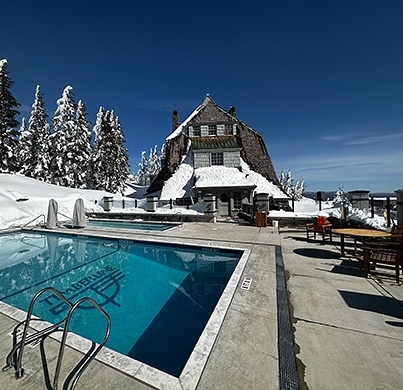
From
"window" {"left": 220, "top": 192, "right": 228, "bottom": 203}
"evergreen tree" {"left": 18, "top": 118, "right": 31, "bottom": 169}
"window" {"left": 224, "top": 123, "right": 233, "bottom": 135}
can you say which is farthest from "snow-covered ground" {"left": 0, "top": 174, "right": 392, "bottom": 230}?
"evergreen tree" {"left": 18, "top": 118, "right": 31, "bottom": 169}

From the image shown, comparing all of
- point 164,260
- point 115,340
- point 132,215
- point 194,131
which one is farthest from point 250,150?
point 115,340

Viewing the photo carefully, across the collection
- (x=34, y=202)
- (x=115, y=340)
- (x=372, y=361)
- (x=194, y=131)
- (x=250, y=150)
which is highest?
(x=194, y=131)

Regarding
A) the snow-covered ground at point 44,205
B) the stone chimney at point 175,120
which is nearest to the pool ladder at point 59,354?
the snow-covered ground at point 44,205

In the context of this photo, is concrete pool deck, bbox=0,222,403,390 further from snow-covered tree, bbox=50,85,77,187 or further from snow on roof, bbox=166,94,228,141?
snow-covered tree, bbox=50,85,77,187

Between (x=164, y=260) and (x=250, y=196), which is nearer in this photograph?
Result: (x=164, y=260)

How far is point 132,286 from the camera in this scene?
21.5 ft

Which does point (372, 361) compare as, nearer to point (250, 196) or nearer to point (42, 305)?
point (42, 305)

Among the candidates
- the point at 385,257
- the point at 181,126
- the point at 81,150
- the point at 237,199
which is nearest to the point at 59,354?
the point at 385,257

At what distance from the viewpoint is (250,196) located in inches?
849

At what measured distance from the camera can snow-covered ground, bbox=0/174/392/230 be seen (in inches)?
584

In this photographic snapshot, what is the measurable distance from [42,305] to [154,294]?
2.87m

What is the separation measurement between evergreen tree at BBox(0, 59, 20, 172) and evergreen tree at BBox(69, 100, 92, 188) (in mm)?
6862

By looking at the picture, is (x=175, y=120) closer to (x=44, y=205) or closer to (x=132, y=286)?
(x=44, y=205)

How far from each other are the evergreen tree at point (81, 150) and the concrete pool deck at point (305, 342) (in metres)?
29.8
